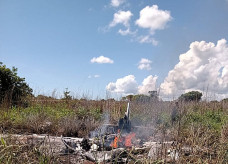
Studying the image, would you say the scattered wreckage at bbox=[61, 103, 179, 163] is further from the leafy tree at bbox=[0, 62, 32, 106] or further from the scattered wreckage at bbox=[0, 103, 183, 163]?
the leafy tree at bbox=[0, 62, 32, 106]

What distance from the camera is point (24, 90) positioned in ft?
36.8

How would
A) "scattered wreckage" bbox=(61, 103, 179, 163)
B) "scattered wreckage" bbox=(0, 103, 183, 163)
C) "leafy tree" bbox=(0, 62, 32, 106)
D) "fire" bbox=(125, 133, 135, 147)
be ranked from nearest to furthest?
"scattered wreckage" bbox=(0, 103, 183, 163), "scattered wreckage" bbox=(61, 103, 179, 163), "fire" bbox=(125, 133, 135, 147), "leafy tree" bbox=(0, 62, 32, 106)

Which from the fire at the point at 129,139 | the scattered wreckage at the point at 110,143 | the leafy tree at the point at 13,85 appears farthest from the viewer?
the leafy tree at the point at 13,85

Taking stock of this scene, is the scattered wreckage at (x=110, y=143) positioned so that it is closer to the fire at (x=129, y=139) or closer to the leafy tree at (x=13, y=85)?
the fire at (x=129, y=139)

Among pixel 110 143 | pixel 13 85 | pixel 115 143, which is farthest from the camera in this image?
pixel 13 85

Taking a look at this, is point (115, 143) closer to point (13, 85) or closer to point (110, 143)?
point (110, 143)

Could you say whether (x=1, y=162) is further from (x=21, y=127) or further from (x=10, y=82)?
(x=10, y=82)

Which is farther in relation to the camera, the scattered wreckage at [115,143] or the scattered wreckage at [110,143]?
the scattered wreckage at [115,143]

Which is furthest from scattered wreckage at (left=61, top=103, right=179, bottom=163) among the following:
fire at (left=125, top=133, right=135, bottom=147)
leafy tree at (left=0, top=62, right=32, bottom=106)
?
leafy tree at (left=0, top=62, right=32, bottom=106)

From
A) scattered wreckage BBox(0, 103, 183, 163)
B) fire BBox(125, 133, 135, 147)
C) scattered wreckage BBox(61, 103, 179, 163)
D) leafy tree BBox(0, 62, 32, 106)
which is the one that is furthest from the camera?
leafy tree BBox(0, 62, 32, 106)

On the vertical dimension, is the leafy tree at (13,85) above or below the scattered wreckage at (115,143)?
above

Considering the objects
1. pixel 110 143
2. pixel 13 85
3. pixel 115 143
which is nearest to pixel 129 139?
pixel 110 143

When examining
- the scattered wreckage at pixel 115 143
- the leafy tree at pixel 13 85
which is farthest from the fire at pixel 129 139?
the leafy tree at pixel 13 85

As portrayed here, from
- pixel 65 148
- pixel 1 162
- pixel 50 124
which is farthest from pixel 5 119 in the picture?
pixel 1 162
